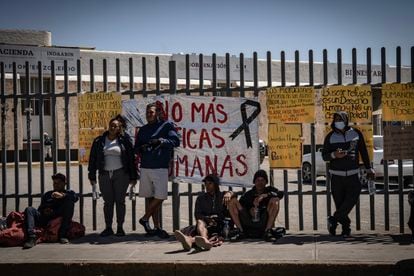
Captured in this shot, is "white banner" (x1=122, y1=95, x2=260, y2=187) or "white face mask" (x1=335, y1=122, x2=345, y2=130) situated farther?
"white banner" (x1=122, y1=95, x2=260, y2=187)

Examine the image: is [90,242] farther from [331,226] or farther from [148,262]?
[331,226]

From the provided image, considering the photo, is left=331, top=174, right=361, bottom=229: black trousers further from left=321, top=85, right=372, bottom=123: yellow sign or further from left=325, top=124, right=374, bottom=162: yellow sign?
left=321, top=85, right=372, bottom=123: yellow sign

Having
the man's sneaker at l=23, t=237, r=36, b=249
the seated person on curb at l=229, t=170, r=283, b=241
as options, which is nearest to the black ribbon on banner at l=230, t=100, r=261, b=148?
the seated person on curb at l=229, t=170, r=283, b=241

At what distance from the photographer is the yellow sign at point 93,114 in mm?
8320

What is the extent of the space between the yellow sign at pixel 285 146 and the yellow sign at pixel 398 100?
1229 mm

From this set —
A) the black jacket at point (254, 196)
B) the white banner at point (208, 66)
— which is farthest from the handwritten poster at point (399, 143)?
the white banner at point (208, 66)

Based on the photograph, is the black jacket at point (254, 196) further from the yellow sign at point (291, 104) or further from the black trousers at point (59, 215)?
the black trousers at point (59, 215)

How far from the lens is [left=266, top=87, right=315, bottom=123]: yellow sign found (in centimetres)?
767

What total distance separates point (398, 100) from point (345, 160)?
3.67 feet

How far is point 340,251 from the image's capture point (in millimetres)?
6621

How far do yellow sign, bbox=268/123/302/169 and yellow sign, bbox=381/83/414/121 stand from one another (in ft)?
4.03

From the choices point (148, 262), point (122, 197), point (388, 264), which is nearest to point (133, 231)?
point (122, 197)

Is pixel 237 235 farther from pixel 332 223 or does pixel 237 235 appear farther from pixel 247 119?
pixel 247 119

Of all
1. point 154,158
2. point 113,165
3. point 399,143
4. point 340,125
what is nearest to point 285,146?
point 340,125
